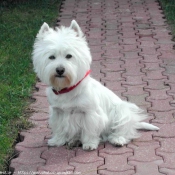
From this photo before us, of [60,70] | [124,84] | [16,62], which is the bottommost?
[16,62]

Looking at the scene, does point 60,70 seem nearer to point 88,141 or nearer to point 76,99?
point 76,99

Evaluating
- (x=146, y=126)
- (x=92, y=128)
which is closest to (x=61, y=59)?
(x=92, y=128)

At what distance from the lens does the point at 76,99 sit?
5117 mm

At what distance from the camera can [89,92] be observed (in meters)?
5.15

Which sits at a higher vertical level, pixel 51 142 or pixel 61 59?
pixel 61 59

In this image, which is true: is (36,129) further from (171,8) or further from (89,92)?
(171,8)

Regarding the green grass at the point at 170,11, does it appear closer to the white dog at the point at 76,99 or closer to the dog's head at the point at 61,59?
the white dog at the point at 76,99

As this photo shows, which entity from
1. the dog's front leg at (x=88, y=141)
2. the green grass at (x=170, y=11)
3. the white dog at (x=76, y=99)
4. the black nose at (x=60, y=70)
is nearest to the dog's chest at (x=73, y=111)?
the white dog at (x=76, y=99)

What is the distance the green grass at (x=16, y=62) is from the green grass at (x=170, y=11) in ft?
7.23

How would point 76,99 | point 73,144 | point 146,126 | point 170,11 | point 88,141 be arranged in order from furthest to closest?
point 170,11
point 146,126
point 73,144
point 88,141
point 76,99

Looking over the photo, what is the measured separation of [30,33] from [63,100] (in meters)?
4.51

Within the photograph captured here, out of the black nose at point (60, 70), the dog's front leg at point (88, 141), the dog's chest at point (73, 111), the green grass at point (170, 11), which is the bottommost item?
the green grass at point (170, 11)

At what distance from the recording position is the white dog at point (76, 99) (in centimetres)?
489

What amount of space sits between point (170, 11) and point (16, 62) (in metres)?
4.18
